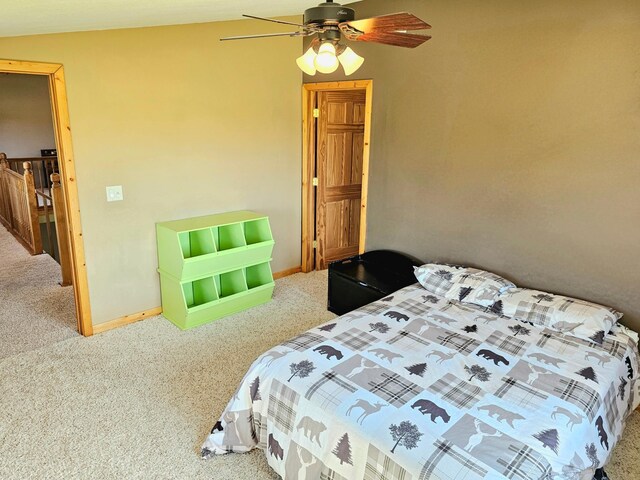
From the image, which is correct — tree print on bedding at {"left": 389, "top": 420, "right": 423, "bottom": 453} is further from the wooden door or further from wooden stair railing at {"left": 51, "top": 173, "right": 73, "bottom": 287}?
wooden stair railing at {"left": 51, "top": 173, "right": 73, "bottom": 287}

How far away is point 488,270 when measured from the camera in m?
3.26

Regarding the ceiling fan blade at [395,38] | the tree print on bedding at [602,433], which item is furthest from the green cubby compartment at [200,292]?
the tree print on bedding at [602,433]

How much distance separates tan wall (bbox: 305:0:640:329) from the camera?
101 inches

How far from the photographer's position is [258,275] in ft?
13.7

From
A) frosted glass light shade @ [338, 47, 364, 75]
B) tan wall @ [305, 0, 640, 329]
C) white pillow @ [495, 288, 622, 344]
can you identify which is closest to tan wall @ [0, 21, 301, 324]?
tan wall @ [305, 0, 640, 329]

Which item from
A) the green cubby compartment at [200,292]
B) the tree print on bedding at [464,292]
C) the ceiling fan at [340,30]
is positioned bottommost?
the green cubby compartment at [200,292]

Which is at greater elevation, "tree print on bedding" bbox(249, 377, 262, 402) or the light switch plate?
the light switch plate

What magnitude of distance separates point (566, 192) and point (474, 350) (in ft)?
4.24

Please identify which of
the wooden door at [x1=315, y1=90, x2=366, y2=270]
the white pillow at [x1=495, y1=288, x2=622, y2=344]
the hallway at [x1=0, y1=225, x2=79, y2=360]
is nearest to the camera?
the white pillow at [x1=495, y1=288, x2=622, y2=344]

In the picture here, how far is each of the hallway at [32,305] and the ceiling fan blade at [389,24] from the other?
319cm

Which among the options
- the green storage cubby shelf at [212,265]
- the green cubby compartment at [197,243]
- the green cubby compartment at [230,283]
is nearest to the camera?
the green storage cubby shelf at [212,265]

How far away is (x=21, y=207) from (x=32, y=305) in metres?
2.56

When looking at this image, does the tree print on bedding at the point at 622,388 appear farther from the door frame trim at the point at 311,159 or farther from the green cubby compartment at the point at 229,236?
the green cubby compartment at the point at 229,236

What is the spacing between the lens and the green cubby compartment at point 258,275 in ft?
13.6
